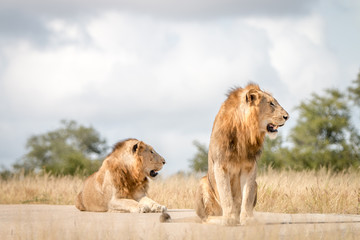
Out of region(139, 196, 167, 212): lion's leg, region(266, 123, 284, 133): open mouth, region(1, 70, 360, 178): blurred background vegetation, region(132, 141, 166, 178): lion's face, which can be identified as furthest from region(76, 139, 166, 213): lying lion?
region(1, 70, 360, 178): blurred background vegetation

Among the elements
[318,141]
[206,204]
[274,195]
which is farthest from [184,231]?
[318,141]

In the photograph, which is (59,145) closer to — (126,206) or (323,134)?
(323,134)

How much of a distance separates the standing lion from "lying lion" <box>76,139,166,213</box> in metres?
3.26

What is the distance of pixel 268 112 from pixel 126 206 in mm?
3993

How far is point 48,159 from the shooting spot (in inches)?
1423

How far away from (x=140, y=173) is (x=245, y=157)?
364 centimetres

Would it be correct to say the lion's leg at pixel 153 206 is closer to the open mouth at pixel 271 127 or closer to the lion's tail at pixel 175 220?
the lion's tail at pixel 175 220

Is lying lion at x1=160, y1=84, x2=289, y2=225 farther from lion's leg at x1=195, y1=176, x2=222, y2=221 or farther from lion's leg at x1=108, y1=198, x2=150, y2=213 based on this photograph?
lion's leg at x1=108, y1=198, x2=150, y2=213

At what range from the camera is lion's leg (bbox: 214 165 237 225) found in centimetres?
654

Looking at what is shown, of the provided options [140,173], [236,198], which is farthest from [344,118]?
[236,198]

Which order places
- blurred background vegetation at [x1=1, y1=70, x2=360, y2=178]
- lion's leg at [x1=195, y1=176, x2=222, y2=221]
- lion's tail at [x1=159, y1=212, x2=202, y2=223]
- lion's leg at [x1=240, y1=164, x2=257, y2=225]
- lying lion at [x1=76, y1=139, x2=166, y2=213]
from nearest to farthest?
1. lion's leg at [x1=240, y1=164, x2=257, y2=225]
2. lion's leg at [x1=195, y1=176, x2=222, y2=221]
3. lion's tail at [x1=159, y1=212, x2=202, y2=223]
4. lying lion at [x1=76, y1=139, x2=166, y2=213]
5. blurred background vegetation at [x1=1, y1=70, x2=360, y2=178]

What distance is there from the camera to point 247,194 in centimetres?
671

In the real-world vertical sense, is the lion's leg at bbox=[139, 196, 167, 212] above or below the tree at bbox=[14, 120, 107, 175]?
below

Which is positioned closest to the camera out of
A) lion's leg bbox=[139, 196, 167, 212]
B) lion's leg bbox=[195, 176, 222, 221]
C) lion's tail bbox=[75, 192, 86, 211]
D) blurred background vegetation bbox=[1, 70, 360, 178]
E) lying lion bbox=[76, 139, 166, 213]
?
lion's leg bbox=[195, 176, 222, 221]
